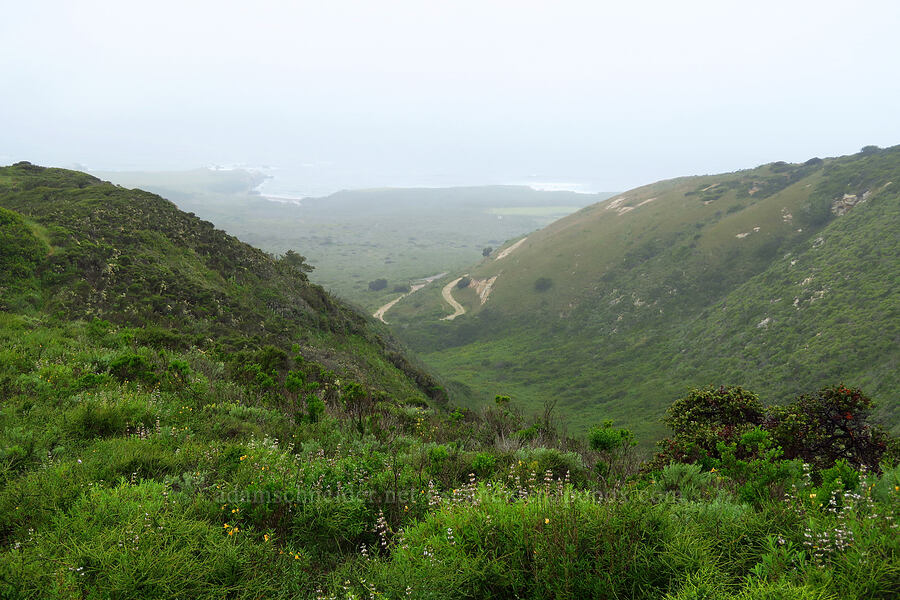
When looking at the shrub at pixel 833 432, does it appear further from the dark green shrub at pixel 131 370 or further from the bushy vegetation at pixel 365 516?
the dark green shrub at pixel 131 370

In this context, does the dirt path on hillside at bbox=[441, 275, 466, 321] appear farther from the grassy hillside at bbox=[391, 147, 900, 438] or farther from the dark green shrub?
the dark green shrub

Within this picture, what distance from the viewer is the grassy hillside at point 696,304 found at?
119 feet

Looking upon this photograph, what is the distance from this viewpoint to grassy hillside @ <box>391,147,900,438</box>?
3628 centimetres

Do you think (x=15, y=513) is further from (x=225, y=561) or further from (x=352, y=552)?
(x=352, y=552)

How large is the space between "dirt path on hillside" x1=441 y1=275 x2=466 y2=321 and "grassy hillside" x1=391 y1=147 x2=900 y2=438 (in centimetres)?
160

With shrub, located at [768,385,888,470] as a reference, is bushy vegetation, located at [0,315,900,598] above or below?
above

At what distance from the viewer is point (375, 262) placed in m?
157

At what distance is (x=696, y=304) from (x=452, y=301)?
45.5 metres

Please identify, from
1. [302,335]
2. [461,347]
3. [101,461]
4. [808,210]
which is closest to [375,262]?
[461,347]

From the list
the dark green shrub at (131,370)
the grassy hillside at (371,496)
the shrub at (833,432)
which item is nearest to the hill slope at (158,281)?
the grassy hillside at (371,496)

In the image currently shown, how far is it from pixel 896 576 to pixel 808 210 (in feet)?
253

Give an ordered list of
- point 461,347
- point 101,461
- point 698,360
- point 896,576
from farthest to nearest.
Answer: point 461,347
point 698,360
point 101,461
point 896,576

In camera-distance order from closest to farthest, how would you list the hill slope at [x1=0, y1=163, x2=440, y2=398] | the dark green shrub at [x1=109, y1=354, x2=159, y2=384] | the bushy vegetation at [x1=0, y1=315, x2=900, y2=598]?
the bushy vegetation at [x1=0, y1=315, x2=900, y2=598]
the dark green shrub at [x1=109, y1=354, x2=159, y2=384]
the hill slope at [x1=0, y1=163, x2=440, y2=398]

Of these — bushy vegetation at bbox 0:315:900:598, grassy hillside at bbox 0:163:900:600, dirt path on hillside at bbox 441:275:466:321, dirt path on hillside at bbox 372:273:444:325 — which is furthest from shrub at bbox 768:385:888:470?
dirt path on hillside at bbox 441:275:466:321
